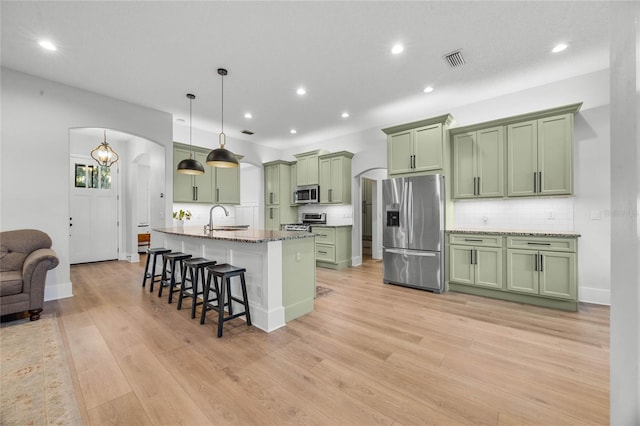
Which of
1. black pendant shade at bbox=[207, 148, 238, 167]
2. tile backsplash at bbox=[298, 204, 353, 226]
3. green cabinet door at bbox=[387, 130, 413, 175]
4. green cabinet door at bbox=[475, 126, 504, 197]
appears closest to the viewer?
black pendant shade at bbox=[207, 148, 238, 167]

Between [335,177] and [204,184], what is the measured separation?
286 cm

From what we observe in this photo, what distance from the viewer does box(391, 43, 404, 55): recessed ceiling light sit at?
2.92 m

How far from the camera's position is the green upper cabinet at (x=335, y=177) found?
19.3 ft

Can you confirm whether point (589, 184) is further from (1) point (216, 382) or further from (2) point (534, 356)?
(1) point (216, 382)

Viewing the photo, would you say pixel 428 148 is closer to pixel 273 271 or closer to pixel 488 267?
pixel 488 267

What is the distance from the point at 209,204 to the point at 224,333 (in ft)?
13.2

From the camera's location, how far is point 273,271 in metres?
2.74

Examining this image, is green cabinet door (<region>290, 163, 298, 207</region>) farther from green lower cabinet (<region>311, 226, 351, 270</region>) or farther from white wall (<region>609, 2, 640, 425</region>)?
white wall (<region>609, 2, 640, 425</region>)

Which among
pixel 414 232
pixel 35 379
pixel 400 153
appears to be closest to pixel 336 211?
pixel 400 153

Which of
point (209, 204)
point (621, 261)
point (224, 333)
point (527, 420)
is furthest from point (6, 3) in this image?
point (527, 420)

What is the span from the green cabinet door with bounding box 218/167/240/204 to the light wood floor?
10.0 feet

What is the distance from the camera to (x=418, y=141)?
4.28 meters

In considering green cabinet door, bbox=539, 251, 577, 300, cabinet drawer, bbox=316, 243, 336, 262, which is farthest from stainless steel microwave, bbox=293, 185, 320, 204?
green cabinet door, bbox=539, 251, 577, 300

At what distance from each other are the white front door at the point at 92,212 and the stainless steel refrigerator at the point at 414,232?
6.70 meters
